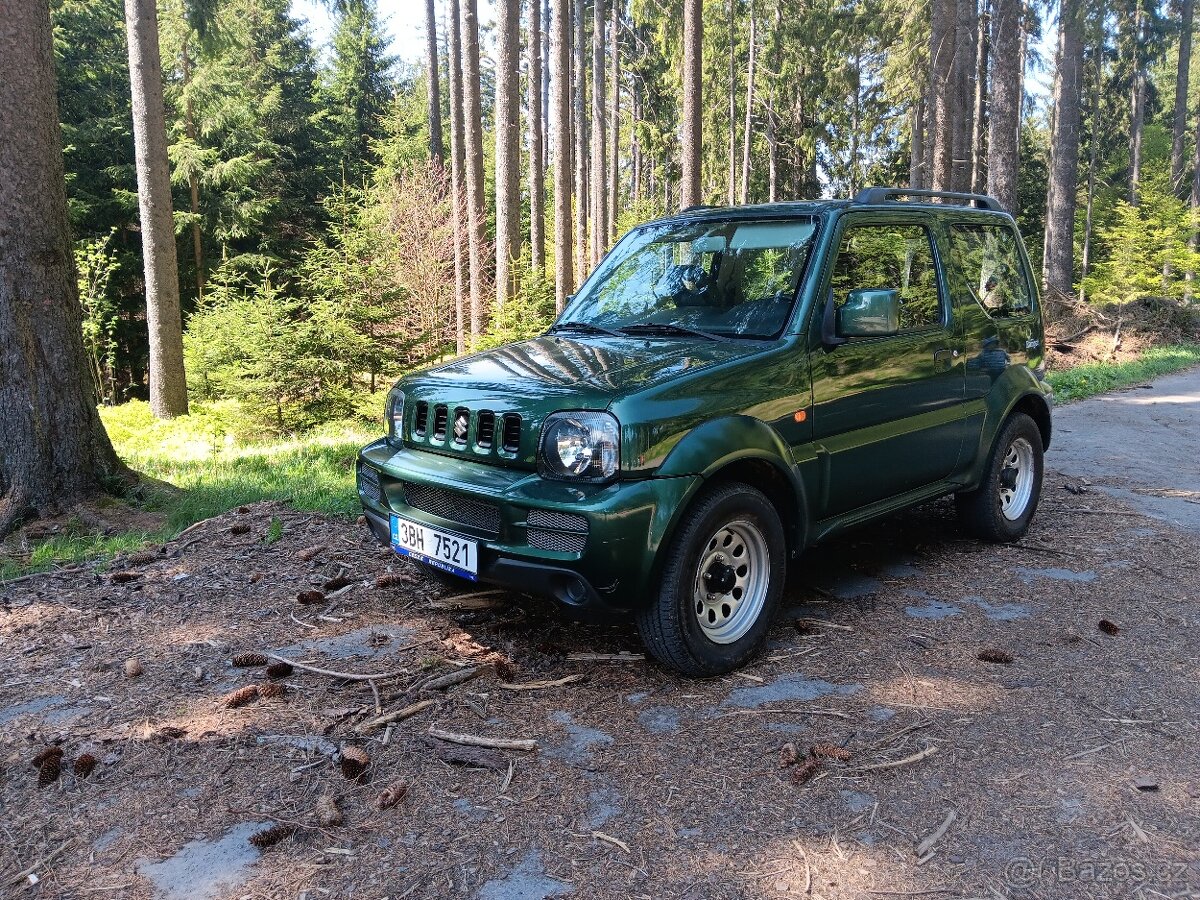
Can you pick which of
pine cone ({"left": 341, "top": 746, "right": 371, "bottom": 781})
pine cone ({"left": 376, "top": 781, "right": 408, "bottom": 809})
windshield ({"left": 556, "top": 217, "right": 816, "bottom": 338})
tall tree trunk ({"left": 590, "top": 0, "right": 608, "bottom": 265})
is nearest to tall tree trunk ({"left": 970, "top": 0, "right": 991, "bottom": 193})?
tall tree trunk ({"left": 590, "top": 0, "right": 608, "bottom": 265})

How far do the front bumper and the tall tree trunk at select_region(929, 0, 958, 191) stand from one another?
603 inches

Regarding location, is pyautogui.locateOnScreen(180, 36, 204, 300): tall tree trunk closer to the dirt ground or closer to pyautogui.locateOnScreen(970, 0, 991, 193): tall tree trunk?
pyautogui.locateOnScreen(970, 0, 991, 193): tall tree trunk

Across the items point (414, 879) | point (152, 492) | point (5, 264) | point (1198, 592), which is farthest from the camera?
point (152, 492)

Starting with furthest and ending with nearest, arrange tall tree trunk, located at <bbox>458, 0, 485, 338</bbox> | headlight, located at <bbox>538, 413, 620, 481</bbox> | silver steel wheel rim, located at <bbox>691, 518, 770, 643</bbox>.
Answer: tall tree trunk, located at <bbox>458, 0, 485, 338</bbox> < silver steel wheel rim, located at <bbox>691, 518, 770, 643</bbox> < headlight, located at <bbox>538, 413, 620, 481</bbox>

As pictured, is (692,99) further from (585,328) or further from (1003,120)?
(585,328)

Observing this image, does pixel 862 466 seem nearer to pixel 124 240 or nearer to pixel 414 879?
pixel 414 879

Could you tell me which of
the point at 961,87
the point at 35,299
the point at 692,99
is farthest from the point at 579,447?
the point at 961,87

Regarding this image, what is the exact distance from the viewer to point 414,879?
2605 mm

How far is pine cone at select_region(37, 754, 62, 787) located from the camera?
308cm

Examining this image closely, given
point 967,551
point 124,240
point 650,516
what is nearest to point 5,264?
point 650,516

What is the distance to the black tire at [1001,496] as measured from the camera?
5.73 m

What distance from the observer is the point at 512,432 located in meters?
3.76

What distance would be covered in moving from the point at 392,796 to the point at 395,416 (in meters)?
2.02

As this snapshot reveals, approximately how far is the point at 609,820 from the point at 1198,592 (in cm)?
403
